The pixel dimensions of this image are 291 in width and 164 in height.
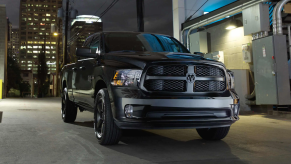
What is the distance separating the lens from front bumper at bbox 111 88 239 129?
409cm

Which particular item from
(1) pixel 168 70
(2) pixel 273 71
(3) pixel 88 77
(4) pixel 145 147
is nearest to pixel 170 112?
(1) pixel 168 70

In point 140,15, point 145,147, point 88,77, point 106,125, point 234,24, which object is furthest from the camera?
point 140,15

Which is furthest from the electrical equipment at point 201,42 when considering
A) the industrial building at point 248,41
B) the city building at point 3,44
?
the city building at point 3,44

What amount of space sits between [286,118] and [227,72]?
520cm

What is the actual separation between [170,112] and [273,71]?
6.36m

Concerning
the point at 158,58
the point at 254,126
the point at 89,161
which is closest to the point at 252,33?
the point at 254,126

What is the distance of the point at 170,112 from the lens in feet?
13.5

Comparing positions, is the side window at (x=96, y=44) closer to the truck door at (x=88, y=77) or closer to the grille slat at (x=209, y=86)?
the truck door at (x=88, y=77)

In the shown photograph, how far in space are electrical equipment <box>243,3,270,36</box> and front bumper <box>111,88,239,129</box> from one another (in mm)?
6478

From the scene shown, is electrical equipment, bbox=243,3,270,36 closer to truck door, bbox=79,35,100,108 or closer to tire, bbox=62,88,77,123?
truck door, bbox=79,35,100,108

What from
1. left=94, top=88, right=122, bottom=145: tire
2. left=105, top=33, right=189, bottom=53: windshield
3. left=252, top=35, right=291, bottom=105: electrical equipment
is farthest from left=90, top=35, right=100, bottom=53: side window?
left=252, top=35, right=291, bottom=105: electrical equipment

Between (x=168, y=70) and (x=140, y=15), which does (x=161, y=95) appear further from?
(x=140, y=15)

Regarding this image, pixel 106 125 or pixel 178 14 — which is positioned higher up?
pixel 178 14

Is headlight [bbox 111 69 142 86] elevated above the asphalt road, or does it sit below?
above
